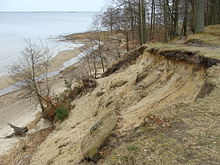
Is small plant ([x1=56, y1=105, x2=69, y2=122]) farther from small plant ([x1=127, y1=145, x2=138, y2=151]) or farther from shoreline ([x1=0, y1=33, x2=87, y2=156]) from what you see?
small plant ([x1=127, y1=145, x2=138, y2=151])

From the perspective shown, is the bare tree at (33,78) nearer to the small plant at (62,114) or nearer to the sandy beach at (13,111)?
the sandy beach at (13,111)

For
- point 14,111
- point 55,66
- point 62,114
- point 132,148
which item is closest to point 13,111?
point 14,111

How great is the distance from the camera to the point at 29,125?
54.6ft

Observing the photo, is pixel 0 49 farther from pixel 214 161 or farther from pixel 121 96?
pixel 214 161

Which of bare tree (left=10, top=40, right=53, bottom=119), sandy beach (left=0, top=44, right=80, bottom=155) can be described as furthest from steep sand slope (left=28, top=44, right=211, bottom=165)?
sandy beach (left=0, top=44, right=80, bottom=155)

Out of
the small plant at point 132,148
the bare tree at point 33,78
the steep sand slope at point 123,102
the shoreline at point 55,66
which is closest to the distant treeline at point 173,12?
the steep sand slope at point 123,102

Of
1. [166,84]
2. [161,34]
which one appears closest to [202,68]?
[166,84]

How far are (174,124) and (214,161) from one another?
4.84 feet

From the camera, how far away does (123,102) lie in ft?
33.5

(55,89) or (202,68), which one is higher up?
(202,68)

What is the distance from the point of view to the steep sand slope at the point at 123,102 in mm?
7073

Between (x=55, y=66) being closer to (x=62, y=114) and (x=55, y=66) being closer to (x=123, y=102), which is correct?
(x=62, y=114)

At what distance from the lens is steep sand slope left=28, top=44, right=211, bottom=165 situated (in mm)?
7073

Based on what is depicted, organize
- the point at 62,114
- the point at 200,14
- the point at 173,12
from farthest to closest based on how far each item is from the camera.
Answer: the point at 173,12, the point at 200,14, the point at 62,114
